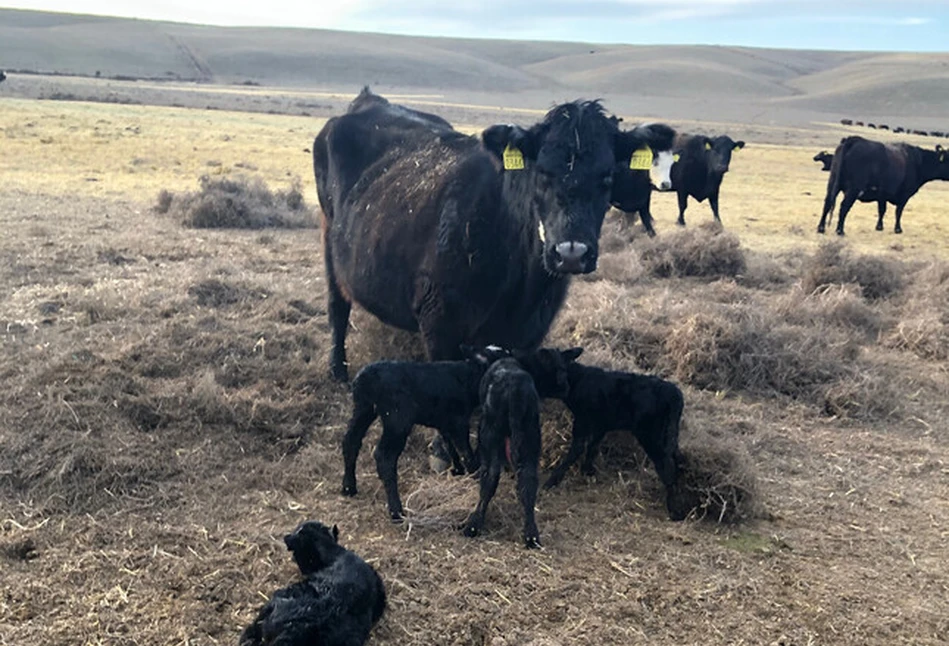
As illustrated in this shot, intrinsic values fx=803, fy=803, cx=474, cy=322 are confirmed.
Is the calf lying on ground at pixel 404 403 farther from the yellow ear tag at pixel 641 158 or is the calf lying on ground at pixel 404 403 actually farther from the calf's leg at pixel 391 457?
the yellow ear tag at pixel 641 158

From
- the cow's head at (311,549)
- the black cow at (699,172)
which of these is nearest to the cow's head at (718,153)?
the black cow at (699,172)

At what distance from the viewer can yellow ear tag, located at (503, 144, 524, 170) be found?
5105 millimetres

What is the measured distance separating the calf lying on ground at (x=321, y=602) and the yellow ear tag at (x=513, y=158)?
2.54m

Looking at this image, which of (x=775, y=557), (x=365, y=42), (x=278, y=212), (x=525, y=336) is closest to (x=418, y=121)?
(x=525, y=336)

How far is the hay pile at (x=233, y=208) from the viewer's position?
13883 mm

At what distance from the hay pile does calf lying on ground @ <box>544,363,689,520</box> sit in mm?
10217

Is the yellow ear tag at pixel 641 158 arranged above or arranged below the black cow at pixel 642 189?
above

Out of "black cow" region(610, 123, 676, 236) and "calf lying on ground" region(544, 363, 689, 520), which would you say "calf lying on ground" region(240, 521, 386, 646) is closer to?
Result: "calf lying on ground" region(544, 363, 689, 520)

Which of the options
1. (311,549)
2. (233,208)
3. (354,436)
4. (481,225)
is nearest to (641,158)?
(481,225)

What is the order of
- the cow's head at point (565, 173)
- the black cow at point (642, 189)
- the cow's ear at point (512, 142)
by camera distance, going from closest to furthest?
the cow's head at point (565, 173)
the cow's ear at point (512, 142)
the black cow at point (642, 189)

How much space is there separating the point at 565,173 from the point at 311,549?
2.60 meters

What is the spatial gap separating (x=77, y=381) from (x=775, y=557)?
5013 mm

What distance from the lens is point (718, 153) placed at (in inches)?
739

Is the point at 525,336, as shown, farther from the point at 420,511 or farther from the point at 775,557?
the point at 775,557
